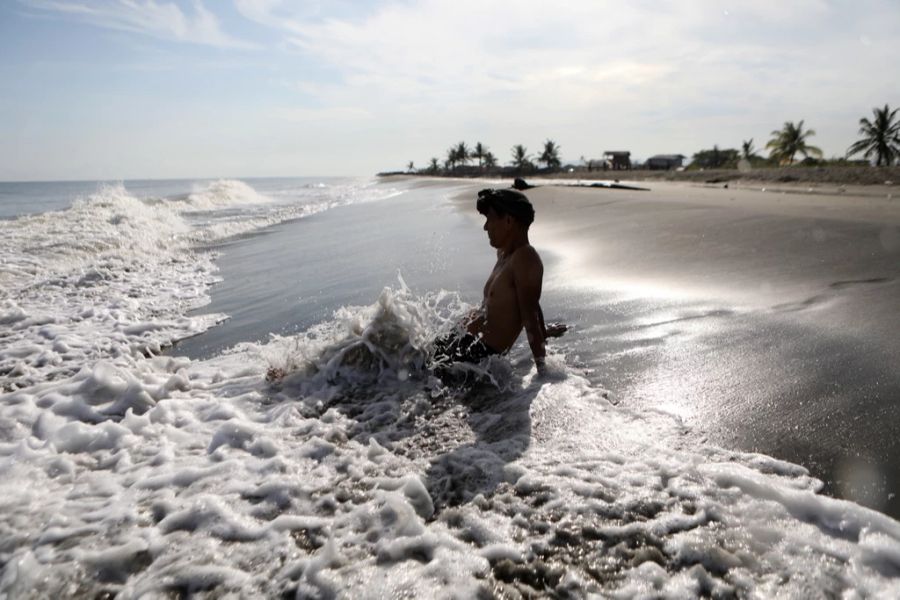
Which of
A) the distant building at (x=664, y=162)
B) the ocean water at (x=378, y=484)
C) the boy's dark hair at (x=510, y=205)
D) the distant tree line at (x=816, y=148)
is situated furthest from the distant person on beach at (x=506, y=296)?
the distant building at (x=664, y=162)

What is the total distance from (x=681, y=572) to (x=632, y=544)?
0.19m

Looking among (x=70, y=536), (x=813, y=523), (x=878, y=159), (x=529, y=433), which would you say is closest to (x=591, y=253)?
(x=529, y=433)

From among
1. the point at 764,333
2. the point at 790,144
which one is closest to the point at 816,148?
the point at 790,144

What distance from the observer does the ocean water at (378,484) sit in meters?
1.84

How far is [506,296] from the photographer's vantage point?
145 inches

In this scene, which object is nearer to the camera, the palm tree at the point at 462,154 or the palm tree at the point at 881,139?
the palm tree at the point at 881,139

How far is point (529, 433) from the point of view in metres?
2.87

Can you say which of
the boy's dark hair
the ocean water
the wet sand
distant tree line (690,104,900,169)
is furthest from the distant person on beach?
distant tree line (690,104,900,169)

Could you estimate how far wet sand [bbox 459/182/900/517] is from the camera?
2566mm

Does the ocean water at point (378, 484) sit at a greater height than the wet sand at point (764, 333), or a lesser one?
lesser

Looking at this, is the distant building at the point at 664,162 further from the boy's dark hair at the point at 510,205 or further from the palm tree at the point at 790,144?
the boy's dark hair at the point at 510,205

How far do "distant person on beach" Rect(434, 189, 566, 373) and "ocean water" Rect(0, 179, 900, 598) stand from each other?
0.49ft

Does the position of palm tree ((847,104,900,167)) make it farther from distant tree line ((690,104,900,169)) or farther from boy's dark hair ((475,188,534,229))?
boy's dark hair ((475,188,534,229))

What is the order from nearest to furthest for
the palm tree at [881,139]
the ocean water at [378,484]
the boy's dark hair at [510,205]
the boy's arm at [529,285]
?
the ocean water at [378,484]
the boy's arm at [529,285]
the boy's dark hair at [510,205]
the palm tree at [881,139]
